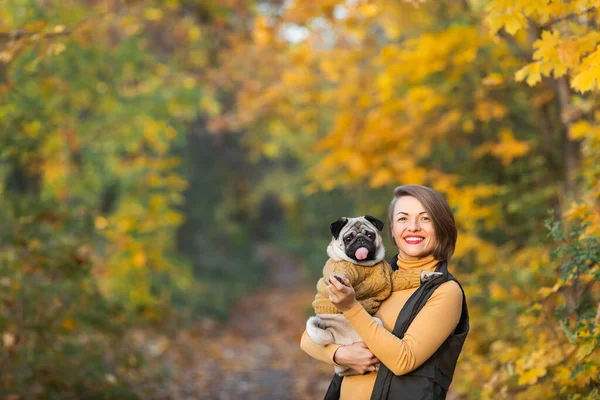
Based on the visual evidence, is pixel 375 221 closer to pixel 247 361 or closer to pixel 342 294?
pixel 342 294

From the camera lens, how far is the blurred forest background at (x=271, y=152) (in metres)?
4.19

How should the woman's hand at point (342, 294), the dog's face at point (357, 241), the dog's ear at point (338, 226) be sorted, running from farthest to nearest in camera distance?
the dog's ear at point (338, 226), the dog's face at point (357, 241), the woman's hand at point (342, 294)

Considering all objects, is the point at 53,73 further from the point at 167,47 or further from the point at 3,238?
the point at 167,47

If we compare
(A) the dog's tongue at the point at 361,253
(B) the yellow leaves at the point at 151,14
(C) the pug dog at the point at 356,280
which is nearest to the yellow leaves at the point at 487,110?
(C) the pug dog at the point at 356,280

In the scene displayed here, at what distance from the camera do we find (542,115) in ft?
24.0

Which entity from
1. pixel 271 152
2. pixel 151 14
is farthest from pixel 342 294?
pixel 271 152

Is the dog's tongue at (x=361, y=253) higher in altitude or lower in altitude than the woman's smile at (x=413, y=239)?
lower

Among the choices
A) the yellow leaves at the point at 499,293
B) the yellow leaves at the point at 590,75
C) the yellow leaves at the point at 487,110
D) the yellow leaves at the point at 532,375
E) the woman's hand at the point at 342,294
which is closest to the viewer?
the woman's hand at the point at 342,294

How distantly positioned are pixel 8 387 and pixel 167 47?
908cm

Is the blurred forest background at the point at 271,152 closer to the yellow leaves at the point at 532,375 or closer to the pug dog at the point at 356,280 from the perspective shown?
the yellow leaves at the point at 532,375

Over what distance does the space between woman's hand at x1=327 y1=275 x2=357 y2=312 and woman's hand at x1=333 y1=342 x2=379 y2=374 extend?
0.23 meters

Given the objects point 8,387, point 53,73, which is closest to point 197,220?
point 53,73

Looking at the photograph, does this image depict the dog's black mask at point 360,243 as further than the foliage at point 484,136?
No

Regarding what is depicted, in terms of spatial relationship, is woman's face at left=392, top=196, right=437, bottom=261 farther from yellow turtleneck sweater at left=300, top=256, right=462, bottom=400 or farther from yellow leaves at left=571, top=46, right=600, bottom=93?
yellow leaves at left=571, top=46, right=600, bottom=93
